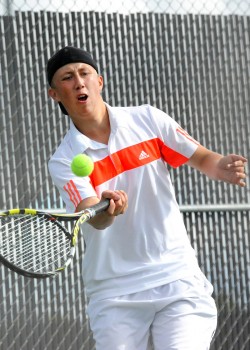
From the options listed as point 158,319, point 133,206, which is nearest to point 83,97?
point 133,206

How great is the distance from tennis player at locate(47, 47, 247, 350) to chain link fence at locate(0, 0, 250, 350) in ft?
7.30

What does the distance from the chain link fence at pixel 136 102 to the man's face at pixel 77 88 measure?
2.15m

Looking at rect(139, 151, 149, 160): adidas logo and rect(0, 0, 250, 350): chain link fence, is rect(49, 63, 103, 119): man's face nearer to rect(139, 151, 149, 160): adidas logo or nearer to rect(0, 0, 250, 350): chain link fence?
rect(139, 151, 149, 160): adidas logo

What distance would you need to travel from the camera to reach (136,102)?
24.2ft

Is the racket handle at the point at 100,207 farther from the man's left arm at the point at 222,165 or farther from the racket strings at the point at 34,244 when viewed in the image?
the man's left arm at the point at 222,165

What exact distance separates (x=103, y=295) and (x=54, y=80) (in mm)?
1026

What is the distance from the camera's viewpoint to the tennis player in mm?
4508

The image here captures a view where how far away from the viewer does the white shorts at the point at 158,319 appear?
4.47m

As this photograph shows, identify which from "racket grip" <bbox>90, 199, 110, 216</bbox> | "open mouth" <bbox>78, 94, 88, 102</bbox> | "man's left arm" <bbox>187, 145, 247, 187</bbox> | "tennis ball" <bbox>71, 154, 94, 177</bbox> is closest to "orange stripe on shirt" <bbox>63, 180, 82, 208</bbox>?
"tennis ball" <bbox>71, 154, 94, 177</bbox>

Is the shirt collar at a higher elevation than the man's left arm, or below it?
higher

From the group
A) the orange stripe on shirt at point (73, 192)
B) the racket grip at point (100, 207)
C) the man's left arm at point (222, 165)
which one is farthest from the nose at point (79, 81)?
the racket grip at point (100, 207)

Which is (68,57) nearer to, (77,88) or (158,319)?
(77,88)

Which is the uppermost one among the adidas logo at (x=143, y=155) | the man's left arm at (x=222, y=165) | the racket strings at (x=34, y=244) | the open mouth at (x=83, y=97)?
the open mouth at (x=83, y=97)

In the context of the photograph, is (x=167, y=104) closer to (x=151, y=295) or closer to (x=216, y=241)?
(x=216, y=241)
